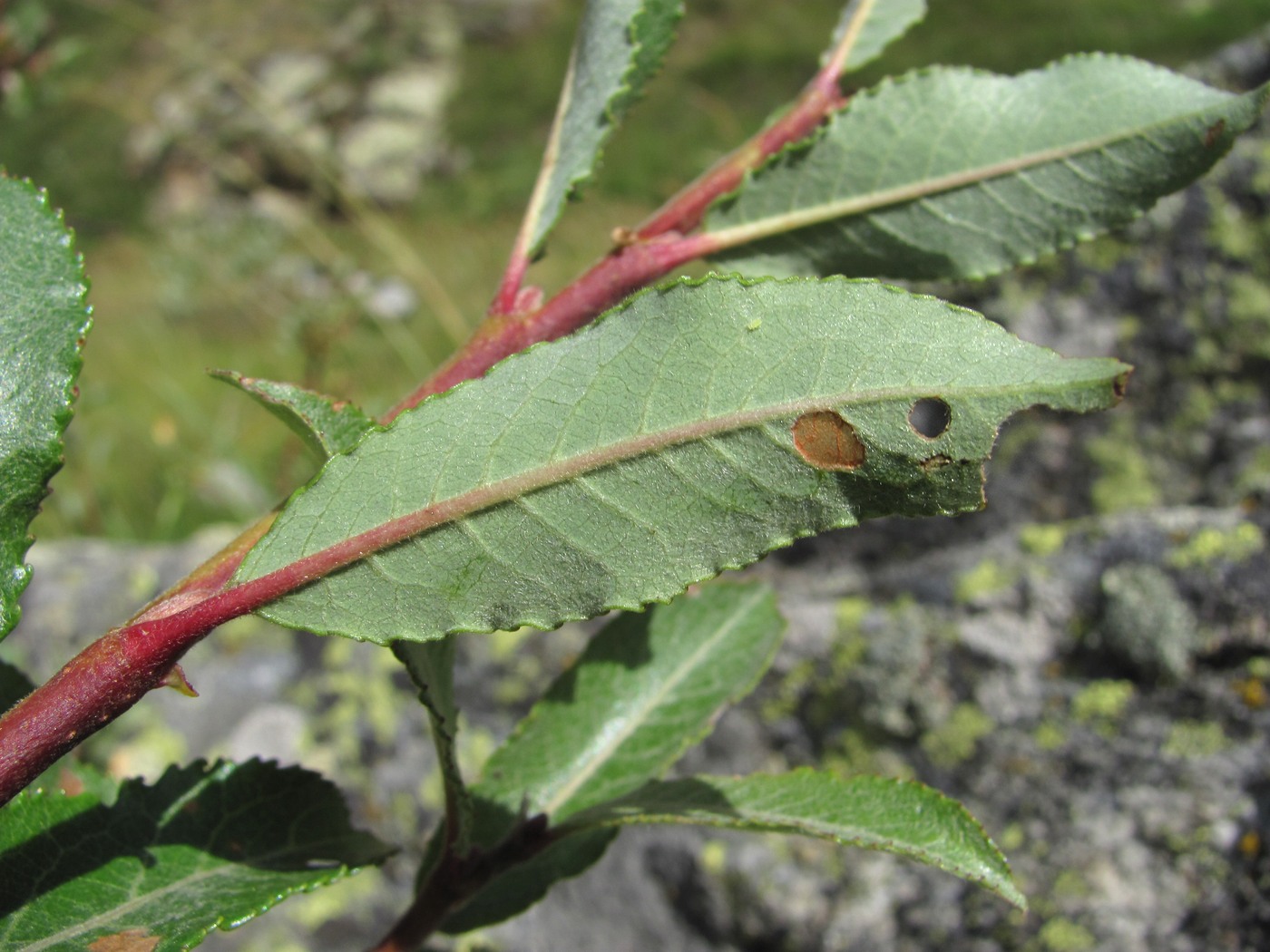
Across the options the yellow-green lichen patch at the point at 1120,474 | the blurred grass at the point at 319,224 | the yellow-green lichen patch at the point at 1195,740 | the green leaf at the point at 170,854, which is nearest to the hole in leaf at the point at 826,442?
the green leaf at the point at 170,854

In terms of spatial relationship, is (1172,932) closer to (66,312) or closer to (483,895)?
(483,895)

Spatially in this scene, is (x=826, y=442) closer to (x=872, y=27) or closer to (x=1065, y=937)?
(x=872, y=27)

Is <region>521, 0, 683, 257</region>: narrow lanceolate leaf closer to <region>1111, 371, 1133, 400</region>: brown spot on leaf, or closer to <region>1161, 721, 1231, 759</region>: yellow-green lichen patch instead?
<region>1111, 371, 1133, 400</region>: brown spot on leaf

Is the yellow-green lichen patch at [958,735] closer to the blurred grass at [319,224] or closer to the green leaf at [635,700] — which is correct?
the green leaf at [635,700]

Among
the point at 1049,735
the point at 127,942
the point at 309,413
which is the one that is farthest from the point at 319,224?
the point at 127,942

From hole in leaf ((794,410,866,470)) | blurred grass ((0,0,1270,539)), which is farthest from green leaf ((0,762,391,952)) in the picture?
blurred grass ((0,0,1270,539))
